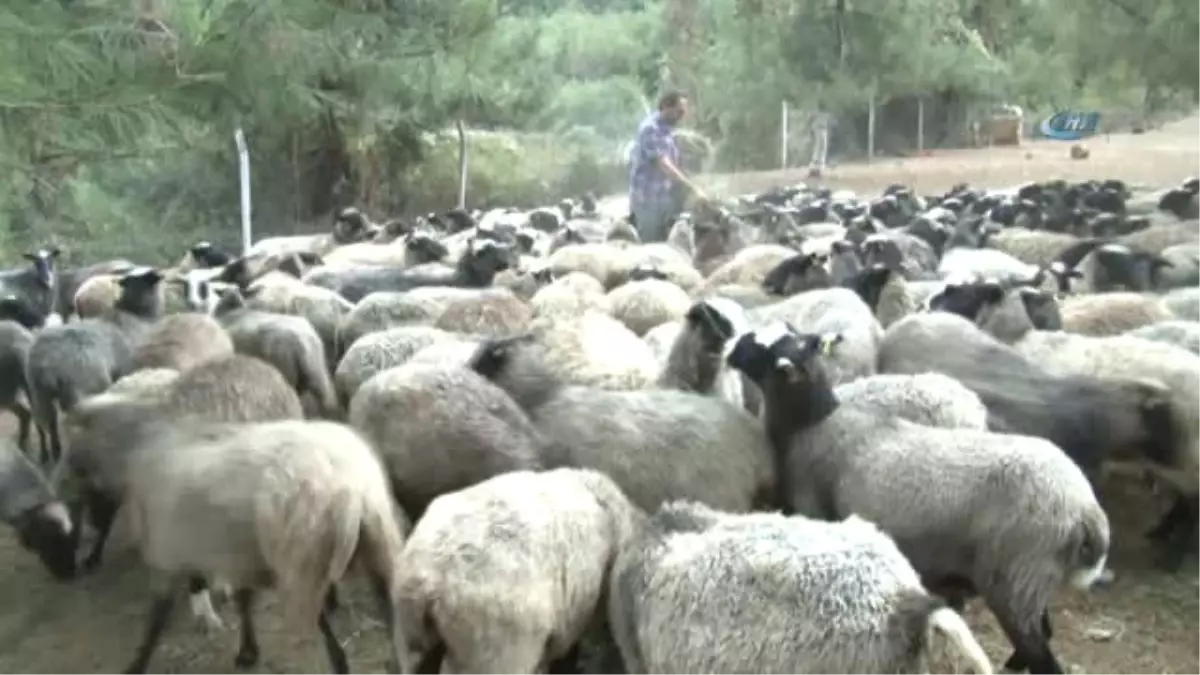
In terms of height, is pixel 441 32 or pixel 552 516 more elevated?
pixel 441 32

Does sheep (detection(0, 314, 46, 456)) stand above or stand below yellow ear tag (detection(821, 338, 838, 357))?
below

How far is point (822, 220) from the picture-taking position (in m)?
15.0

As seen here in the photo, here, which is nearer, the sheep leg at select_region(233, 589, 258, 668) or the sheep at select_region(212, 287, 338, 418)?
the sheep leg at select_region(233, 589, 258, 668)


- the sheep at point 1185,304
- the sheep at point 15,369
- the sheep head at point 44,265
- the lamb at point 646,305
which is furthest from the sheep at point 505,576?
the sheep head at point 44,265

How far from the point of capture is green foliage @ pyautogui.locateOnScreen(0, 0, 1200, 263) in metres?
5.07

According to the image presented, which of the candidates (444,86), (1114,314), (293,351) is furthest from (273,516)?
(444,86)

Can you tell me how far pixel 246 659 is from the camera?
5156 millimetres

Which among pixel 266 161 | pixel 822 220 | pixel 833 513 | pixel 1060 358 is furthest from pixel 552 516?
pixel 266 161

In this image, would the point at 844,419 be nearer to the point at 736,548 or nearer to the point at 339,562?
the point at 736,548

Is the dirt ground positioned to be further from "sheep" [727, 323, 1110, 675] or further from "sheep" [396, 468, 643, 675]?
"sheep" [396, 468, 643, 675]

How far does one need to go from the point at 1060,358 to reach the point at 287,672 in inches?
163

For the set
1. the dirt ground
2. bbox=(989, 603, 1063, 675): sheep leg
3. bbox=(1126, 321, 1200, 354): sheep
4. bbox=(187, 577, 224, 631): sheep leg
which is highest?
bbox=(1126, 321, 1200, 354): sheep

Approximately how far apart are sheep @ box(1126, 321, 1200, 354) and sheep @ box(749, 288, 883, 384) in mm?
1420

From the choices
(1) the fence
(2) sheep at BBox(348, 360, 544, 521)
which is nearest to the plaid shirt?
(2) sheep at BBox(348, 360, 544, 521)
